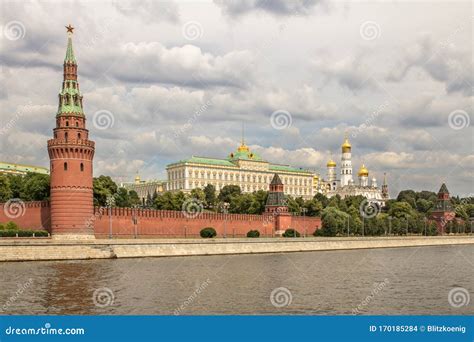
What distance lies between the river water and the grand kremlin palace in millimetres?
85110

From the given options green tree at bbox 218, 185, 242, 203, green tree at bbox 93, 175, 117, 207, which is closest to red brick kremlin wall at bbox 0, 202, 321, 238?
green tree at bbox 93, 175, 117, 207

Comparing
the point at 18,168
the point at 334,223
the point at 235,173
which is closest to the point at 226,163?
the point at 235,173

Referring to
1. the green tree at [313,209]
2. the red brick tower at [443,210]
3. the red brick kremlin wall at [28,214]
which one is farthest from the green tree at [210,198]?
the red brick kremlin wall at [28,214]

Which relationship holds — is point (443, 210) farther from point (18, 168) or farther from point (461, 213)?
point (18, 168)

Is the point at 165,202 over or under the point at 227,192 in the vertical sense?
under

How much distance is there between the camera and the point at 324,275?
110 feet

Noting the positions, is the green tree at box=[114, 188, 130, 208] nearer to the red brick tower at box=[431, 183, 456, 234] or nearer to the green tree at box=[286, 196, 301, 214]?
the green tree at box=[286, 196, 301, 214]

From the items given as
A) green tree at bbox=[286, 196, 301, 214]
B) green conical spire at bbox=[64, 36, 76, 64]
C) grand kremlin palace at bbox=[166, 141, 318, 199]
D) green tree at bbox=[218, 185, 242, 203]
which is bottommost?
green tree at bbox=[286, 196, 301, 214]

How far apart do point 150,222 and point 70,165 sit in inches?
396

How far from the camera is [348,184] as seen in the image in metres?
162

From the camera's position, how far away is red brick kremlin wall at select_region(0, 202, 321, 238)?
5259 centimetres

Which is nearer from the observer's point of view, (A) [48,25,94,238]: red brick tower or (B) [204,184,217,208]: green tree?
(A) [48,25,94,238]: red brick tower

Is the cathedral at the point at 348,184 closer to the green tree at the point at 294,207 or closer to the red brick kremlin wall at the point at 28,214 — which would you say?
the green tree at the point at 294,207

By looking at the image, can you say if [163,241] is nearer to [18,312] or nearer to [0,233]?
[0,233]
